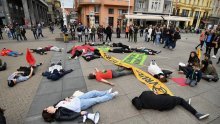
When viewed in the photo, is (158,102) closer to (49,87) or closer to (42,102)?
(42,102)

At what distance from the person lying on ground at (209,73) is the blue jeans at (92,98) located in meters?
4.34

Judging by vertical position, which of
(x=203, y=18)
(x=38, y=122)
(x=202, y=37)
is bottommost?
(x=38, y=122)

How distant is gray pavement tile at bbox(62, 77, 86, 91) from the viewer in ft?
17.4

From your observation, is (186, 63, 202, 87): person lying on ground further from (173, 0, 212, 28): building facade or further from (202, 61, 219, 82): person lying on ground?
(173, 0, 212, 28): building facade

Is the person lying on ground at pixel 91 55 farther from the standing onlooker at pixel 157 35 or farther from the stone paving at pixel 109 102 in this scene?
the standing onlooker at pixel 157 35

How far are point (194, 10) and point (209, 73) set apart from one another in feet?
140

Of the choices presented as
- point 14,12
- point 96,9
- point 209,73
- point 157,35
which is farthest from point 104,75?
point 14,12

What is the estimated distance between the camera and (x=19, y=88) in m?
5.27

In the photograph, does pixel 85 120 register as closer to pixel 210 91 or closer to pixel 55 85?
pixel 55 85

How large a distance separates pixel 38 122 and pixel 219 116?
191 inches

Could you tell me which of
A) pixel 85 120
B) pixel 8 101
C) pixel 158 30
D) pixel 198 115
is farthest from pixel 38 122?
pixel 158 30

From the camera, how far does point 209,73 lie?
6.08 meters

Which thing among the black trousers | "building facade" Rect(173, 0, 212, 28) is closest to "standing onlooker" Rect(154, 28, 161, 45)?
the black trousers

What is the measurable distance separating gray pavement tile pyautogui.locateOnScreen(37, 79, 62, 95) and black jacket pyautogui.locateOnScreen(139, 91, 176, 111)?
121 inches
